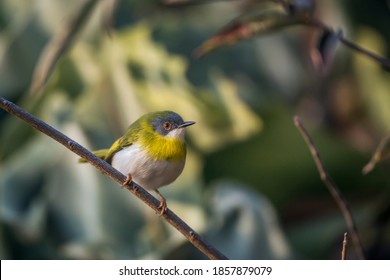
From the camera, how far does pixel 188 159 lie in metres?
1.31

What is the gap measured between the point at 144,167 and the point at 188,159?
81 centimetres

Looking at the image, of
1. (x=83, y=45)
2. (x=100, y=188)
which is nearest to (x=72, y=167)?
(x=100, y=188)

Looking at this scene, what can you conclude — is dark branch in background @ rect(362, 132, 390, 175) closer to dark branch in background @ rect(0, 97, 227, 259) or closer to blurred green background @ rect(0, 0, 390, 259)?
dark branch in background @ rect(0, 97, 227, 259)

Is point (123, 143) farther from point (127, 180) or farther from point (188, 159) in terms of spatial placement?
point (188, 159)

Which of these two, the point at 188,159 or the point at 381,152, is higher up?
the point at 188,159

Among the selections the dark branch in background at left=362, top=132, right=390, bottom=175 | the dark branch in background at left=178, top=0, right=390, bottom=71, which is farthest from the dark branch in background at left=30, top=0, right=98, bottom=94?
the dark branch in background at left=362, top=132, right=390, bottom=175

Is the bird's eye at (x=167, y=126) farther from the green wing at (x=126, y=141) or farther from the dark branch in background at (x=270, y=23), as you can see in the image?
the dark branch in background at (x=270, y=23)

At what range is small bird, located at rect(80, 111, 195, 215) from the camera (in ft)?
1.58

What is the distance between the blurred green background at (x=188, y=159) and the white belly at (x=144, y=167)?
1.82 feet

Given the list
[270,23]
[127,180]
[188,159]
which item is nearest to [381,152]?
[270,23]

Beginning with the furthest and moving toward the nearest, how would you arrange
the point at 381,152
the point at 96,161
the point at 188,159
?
the point at 188,159
the point at 381,152
the point at 96,161
